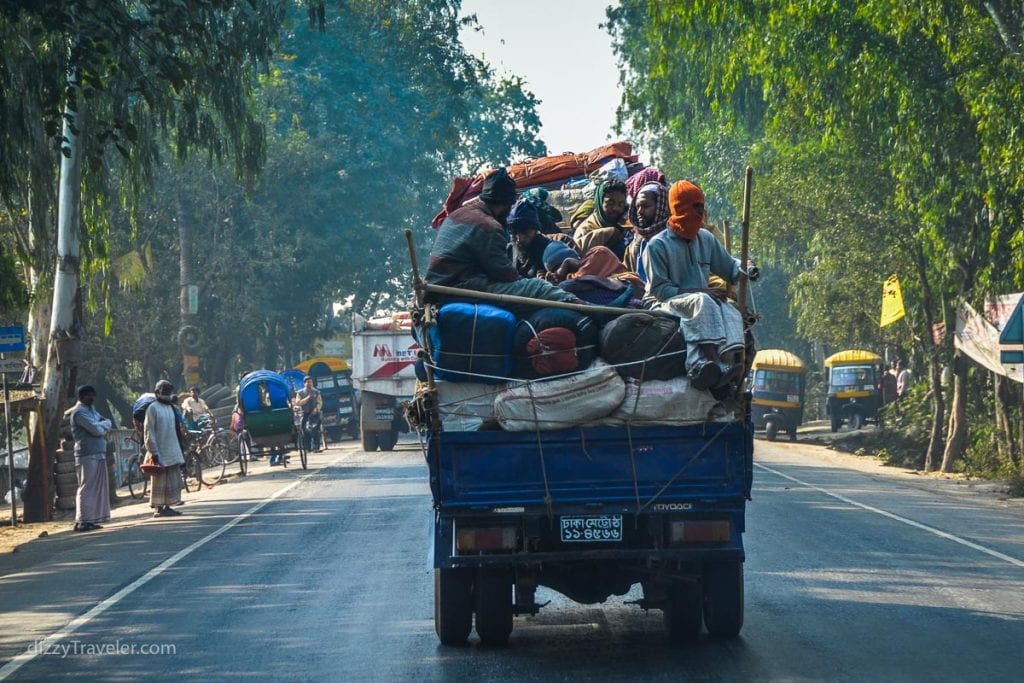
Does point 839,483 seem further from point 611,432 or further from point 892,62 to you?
point 611,432

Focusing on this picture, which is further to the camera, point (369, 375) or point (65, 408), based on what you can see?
point (369, 375)

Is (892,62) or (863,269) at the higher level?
(892,62)

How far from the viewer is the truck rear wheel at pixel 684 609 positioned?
932 centimetres

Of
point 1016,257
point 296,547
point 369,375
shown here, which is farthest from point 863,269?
point 296,547

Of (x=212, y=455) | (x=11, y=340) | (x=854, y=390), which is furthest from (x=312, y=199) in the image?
(x=11, y=340)

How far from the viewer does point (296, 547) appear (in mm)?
15477

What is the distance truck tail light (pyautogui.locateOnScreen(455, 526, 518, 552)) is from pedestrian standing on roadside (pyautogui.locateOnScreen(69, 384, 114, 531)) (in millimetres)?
12528

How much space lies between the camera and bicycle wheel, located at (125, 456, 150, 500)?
2752 centimetres

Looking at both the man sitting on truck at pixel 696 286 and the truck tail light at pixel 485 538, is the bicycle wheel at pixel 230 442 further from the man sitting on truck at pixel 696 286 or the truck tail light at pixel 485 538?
the truck tail light at pixel 485 538

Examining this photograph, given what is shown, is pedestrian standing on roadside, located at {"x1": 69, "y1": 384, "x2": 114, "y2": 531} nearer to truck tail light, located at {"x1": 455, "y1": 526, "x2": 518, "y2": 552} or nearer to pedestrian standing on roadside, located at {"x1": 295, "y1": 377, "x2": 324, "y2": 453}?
truck tail light, located at {"x1": 455, "y1": 526, "x2": 518, "y2": 552}

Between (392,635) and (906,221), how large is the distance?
20533 millimetres

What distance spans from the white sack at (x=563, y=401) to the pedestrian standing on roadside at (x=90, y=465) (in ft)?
41.3

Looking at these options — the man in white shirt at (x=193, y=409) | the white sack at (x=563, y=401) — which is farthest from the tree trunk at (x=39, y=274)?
the white sack at (x=563, y=401)

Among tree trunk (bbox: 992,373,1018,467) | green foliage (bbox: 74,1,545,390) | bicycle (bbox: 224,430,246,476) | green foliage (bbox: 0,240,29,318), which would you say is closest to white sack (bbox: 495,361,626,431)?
green foliage (bbox: 0,240,29,318)
